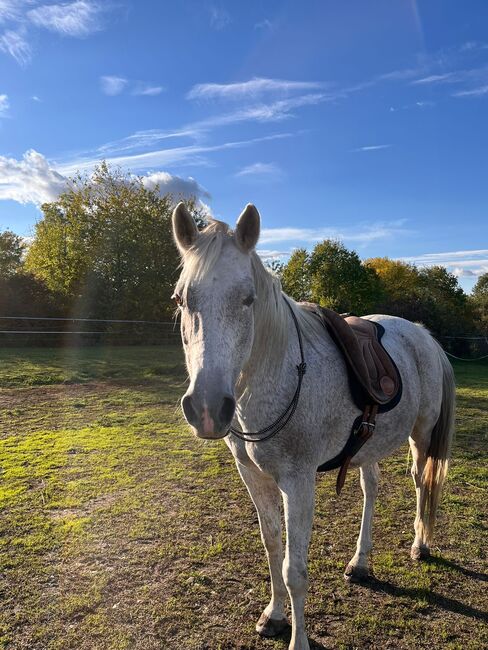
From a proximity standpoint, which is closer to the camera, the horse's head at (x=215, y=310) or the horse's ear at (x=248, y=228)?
the horse's head at (x=215, y=310)

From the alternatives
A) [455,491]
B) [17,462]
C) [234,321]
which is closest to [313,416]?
[234,321]

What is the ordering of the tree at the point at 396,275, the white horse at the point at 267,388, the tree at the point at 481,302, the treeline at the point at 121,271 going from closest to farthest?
1. the white horse at the point at 267,388
2. the treeline at the point at 121,271
3. the tree at the point at 481,302
4. the tree at the point at 396,275

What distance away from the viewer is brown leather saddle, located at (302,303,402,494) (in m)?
2.49

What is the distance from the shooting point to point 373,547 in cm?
345

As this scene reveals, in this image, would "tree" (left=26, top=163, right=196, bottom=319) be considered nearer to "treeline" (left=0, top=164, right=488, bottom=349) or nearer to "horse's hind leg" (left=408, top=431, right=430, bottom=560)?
"treeline" (left=0, top=164, right=488, bottom=349)

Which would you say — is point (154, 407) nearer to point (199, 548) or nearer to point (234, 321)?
point (199, 548)

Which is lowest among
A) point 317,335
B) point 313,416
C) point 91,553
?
point 91,553

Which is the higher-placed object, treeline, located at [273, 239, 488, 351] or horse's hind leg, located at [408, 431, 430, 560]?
treeline, located at [273, 239, 488, 351]

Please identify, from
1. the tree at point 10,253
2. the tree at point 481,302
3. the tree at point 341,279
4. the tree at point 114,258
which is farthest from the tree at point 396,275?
the tree at point 10,253

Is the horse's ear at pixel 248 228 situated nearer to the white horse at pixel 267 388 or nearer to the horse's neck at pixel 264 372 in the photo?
the white horse at pixel 267 388

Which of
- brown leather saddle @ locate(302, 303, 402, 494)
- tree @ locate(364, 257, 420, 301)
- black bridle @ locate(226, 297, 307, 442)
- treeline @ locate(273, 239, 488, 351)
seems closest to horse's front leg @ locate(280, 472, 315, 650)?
black bridle @ locate(226, 297, 307, 442)

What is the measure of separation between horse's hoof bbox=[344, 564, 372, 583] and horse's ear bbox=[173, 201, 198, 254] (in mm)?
2543

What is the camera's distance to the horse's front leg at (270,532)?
2527 millimetres

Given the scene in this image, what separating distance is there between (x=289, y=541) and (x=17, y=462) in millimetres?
4158
